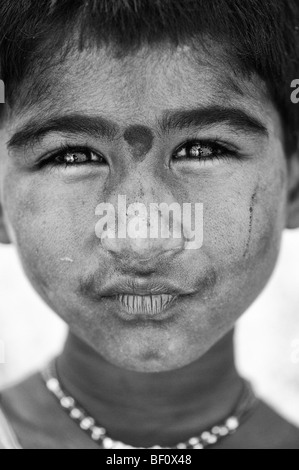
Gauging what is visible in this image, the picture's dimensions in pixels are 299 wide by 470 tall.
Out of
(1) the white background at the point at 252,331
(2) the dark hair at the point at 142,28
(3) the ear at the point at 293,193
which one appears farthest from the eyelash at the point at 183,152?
(1) the white background at the point at 252,331

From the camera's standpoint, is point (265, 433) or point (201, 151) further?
point (265, 433)

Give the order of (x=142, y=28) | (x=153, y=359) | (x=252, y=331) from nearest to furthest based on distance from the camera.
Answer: (x=142, y=28) < (x=153, y=359) < (x=252, y=331)

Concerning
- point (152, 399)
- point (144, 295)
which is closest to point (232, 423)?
point (152, 399)

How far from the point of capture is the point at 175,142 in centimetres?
107

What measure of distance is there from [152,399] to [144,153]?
18.0 inches

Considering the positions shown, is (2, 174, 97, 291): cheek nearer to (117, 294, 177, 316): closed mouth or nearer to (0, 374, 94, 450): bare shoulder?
(117, 294, 177, 316): closed mouth

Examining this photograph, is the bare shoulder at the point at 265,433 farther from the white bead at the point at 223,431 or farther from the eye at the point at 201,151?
the eye at the point at 201,151

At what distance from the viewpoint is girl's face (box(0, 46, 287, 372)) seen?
3.40 feet

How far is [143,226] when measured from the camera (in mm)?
1028

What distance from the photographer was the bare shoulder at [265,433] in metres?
1.31

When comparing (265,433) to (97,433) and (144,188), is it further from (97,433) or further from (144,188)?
(144,188)

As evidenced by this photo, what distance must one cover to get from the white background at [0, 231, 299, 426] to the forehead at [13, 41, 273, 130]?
119 cm

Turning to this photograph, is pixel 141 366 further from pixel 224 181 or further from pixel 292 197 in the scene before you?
pixel 292 197

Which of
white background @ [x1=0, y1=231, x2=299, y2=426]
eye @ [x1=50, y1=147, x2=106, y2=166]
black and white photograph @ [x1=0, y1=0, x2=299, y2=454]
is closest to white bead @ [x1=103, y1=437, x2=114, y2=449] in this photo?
black and white photograph @ [x1=0, y1=0, x2=299, y2=454]
